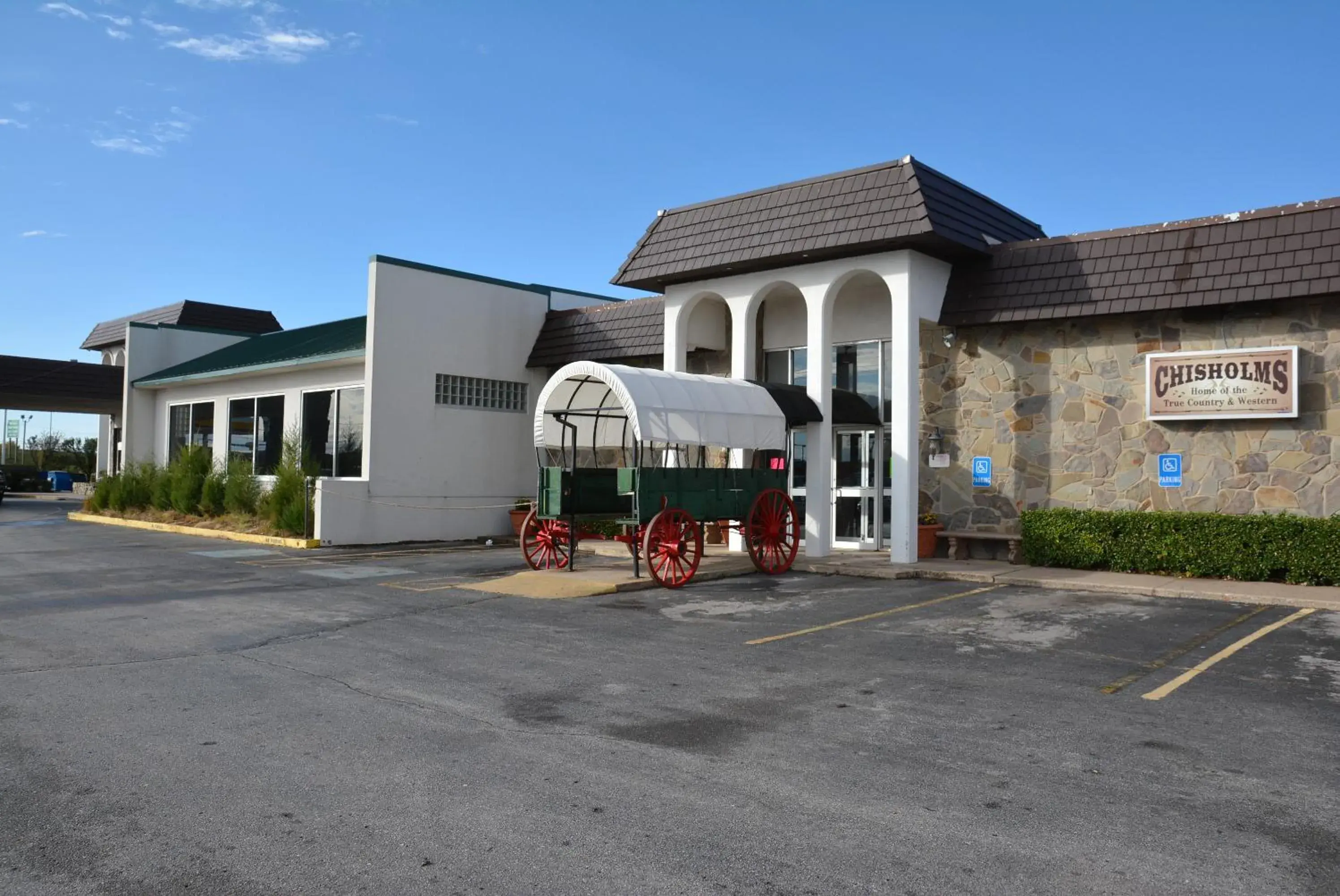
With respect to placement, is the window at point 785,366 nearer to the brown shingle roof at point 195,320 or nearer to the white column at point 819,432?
the white column at point 819,432

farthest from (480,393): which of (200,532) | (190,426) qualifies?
(190,426)

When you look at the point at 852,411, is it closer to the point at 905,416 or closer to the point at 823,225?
the point at 905,416

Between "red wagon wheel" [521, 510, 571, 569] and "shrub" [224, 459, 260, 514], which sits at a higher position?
"shrub" [224, 459, 260, 514]

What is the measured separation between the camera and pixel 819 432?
52.8 feet

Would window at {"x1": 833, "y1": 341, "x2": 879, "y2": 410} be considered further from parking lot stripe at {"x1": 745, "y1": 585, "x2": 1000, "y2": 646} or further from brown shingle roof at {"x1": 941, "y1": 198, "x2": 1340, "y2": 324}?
parking lot stripe at {"x1": 745, "y1": 585, "x2": 1000, "y2": 646}

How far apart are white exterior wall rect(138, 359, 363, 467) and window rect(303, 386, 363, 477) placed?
0.19m

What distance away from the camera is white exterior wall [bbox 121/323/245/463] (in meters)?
28.8

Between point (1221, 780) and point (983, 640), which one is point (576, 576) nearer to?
point (983, 640)

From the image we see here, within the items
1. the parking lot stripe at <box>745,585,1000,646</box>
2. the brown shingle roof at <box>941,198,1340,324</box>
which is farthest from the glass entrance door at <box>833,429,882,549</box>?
the parking lot stripe at <box>745,585,1000,646</box>

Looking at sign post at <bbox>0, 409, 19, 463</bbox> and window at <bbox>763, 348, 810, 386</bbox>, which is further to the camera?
sign post at <bbox>0, 409, 19, 463</bbox>

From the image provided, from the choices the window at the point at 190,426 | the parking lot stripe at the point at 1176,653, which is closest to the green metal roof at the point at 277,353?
the window at the point at 190,426

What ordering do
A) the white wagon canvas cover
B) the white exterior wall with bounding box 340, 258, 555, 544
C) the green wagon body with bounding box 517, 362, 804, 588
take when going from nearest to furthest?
1. the white wagon canvas cover
2. the green wagon body with bounding box 517, 362, 804, 588
3. the white exterior wall with bounding box 340, 258, 555, 544

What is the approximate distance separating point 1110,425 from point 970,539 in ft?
9.02

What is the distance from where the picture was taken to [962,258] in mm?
16078
